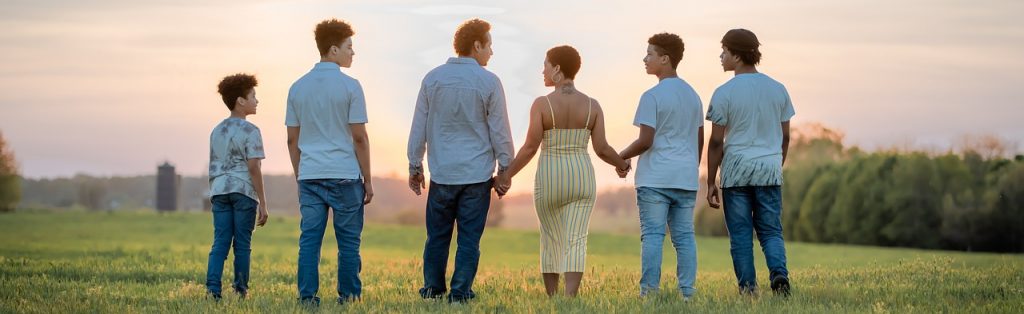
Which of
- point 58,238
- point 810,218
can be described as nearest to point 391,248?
point 58,238

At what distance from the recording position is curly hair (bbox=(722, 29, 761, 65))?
866 centimetres

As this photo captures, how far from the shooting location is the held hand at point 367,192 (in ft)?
27.2

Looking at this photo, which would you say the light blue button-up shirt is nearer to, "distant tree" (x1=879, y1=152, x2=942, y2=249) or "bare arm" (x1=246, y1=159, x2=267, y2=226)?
"bare arm" (x1=246, y1=159, x2=267, y2=226)

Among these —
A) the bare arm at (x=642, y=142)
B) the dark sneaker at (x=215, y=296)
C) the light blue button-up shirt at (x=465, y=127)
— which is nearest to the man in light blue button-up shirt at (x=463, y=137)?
the light blue button-up shirt at (x=465, y=127)

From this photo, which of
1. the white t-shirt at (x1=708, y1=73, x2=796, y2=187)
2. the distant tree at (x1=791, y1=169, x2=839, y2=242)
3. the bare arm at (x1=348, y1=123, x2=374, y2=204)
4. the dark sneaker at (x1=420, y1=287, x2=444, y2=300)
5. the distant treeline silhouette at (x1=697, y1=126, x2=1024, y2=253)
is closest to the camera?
the bare arm at (x1=348, y1=123, x2=374, y2=204)

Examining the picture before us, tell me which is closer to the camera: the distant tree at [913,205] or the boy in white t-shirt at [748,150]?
the boy in white t-shirt at [748,150]

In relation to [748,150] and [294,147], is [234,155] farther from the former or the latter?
[748,150]

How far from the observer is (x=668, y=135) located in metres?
8.34

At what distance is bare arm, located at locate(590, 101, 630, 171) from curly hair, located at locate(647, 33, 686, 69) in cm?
70

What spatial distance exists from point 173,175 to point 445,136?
48126 millimetres

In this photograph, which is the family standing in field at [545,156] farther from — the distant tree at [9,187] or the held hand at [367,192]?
the distant tree at [9,187]

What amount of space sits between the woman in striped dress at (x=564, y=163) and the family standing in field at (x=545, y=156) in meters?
0.01

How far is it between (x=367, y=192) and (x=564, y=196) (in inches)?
61.3

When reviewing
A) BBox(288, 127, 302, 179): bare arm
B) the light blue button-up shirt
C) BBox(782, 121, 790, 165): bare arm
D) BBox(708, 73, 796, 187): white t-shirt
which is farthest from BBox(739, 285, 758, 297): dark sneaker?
BBox(288, 127, 302, 179): bare arm
